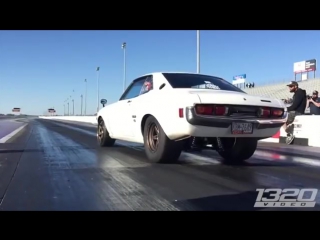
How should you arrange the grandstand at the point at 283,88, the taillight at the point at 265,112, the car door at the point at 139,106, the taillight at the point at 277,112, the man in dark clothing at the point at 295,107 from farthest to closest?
the grandstand at the point at 283,88
the man in dark clothing at the point at 295,107
the car door at the point at 139,106
the taillight at the point at 277,112
the taillight at the point at 265,112

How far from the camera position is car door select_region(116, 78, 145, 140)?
6984mm

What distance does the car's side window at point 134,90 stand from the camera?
23.4 ft

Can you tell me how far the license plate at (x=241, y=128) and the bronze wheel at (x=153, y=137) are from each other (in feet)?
4.42

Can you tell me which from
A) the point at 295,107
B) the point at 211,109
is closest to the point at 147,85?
the point at 211,109

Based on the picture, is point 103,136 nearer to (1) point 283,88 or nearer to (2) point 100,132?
(2) point 100,132

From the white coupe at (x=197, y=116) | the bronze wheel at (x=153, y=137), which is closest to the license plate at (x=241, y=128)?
the white coupe at (x=197, y=116)

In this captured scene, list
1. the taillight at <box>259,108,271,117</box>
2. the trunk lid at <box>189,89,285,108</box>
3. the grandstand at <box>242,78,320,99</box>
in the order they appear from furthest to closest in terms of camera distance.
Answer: the grandstand at <box>242,78,320,99</box>, the taillight at <box>259,108,271,117</box>, the trunk lid at <box>189,89,285,108</box>

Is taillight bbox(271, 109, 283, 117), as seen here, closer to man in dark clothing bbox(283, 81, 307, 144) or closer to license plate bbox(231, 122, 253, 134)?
license plate bbox(231, 122, 253, 134)

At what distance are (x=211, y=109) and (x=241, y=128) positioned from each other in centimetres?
55

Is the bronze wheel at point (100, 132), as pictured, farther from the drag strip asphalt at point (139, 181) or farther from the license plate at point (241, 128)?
the license plate at point (241, 128)

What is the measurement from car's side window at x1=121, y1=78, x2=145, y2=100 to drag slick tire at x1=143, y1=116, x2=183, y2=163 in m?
1.21

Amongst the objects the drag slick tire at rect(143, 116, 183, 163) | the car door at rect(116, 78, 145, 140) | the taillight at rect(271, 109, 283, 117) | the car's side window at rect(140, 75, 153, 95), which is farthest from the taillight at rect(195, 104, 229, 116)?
the car door at rect(116, 78, 145, 140)
